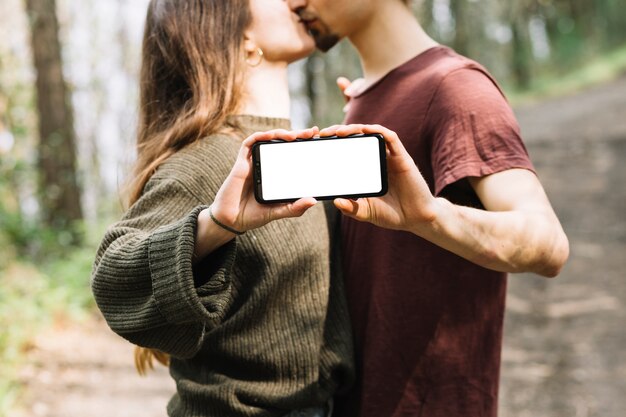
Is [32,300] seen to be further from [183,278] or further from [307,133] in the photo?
[307,133]

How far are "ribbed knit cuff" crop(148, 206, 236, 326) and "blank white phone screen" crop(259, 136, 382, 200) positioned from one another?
7.6 inches

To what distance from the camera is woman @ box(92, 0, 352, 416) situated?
1.24 metres

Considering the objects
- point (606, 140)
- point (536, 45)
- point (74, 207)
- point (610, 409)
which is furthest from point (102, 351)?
point (536, 45)

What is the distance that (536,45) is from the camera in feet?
74.6

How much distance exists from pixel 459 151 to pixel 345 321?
56cm

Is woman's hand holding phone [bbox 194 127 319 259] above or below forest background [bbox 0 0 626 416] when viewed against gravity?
above

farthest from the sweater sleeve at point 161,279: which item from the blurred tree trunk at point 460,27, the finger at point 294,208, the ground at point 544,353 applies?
the blurred tree trunk at point 460,27

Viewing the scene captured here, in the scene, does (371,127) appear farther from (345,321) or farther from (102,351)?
(102,351)

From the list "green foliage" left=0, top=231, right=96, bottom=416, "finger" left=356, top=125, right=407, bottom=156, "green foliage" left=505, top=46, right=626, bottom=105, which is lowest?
"green foliage" left=0, top=231, right=96, bottom=416

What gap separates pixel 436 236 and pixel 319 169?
0.29 meters

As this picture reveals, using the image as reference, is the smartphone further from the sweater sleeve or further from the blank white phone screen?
the sweater sleeve

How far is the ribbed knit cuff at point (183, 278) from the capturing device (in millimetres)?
1213

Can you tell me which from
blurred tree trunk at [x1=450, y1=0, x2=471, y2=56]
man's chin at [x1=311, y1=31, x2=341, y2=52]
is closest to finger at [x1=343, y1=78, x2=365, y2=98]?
man's chin at [x1=311, y1=31, x2=341, y2=52]

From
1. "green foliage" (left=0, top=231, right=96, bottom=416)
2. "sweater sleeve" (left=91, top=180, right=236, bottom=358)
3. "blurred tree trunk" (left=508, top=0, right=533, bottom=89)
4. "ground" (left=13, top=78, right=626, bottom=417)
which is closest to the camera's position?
"sweater sleeve" (left=91, top=180, right=236, bottom=358)
